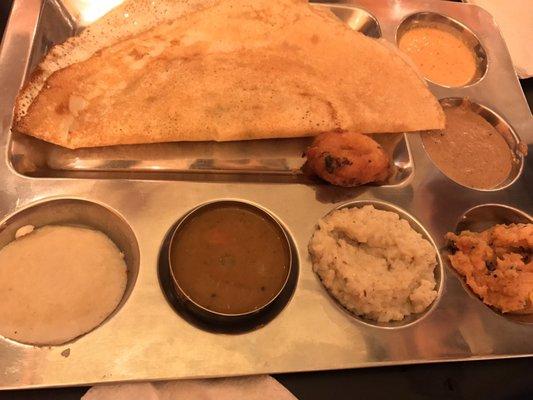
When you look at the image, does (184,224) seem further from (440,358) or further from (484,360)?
(484,360)

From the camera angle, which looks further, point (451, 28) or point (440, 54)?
point (451, 28)

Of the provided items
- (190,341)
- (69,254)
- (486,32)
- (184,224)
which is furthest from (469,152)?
(69,254)

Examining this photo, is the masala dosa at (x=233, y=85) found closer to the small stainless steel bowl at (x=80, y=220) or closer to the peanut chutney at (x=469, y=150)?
the peanut chutney at (x=469, y=150)

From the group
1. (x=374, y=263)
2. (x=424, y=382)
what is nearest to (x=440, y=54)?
(x=374, y=263)

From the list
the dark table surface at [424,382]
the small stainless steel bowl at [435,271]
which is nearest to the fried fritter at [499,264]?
the small stainless steel bowl at [435,271]

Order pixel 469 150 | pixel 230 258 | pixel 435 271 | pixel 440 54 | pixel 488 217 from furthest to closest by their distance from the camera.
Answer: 1. pixel 440 54
2. pixel 469 150
3. pixel 488 217
4. pixel 435 271
5. pixel 230 258

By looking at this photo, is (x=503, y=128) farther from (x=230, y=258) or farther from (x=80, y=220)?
(x=80, y=220)
